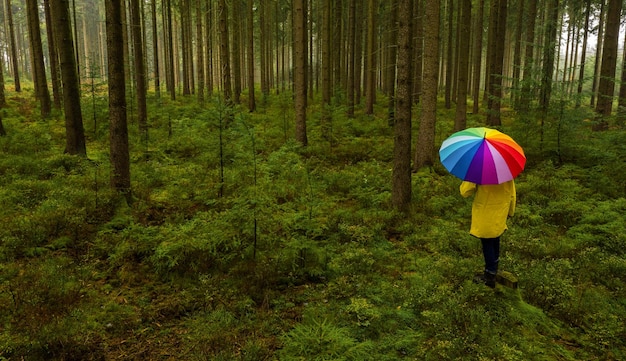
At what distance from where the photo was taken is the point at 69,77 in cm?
1047

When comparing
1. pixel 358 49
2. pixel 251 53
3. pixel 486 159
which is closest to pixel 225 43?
pixel 251 53

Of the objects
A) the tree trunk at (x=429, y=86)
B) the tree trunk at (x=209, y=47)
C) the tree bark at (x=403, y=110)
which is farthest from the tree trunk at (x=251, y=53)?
the tree bark at (x=403, y=110)

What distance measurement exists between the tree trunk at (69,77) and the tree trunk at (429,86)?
10.2 meters

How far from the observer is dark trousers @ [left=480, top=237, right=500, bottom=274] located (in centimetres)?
543

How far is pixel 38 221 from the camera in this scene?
278 inches

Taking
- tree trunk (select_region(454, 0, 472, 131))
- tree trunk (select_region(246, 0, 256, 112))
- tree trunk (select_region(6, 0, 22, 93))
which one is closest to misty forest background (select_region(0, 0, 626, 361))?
tree trunk (select_region(454, 0, 472, 131))

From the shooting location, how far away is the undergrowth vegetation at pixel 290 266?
4449mm

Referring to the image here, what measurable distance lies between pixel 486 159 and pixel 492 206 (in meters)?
0.84

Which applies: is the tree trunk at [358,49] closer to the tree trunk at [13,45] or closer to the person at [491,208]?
the person at [491,208]

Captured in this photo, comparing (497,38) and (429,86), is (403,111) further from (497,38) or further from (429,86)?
(497,38)

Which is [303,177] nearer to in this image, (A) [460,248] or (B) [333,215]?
(B) [333,215]

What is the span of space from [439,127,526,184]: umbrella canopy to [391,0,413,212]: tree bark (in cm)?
361

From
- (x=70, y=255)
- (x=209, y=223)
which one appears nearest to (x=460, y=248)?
(x=209, y=223)

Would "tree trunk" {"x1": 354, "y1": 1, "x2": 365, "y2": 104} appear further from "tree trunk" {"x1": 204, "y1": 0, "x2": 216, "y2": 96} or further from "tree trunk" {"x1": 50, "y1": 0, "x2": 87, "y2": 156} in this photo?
"tree trunk" {"x1": 50, "y1": 0, "x2": 87, "y2": 156}
